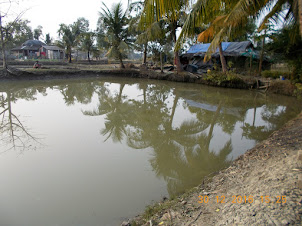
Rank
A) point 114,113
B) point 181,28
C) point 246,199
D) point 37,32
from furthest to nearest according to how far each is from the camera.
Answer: point 37,32
point 114,113
point 181,28
point 246,199

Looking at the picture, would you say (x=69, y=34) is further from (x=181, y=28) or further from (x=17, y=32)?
(x=181, y=28)

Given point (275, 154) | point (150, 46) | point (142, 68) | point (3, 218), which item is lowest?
point (3, 218)

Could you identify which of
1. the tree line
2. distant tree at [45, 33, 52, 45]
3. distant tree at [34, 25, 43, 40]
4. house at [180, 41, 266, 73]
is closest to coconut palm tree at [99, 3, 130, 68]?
the tree line

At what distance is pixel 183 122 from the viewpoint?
6.06 m

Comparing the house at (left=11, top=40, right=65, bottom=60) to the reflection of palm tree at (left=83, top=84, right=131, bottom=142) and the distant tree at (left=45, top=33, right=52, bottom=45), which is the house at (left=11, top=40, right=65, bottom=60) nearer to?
the distant tree at (left=45, top=33, right=52, bottom=45)

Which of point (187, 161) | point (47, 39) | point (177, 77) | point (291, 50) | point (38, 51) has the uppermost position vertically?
point (47, 39)

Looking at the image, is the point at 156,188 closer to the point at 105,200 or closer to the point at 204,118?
the point at 105,200

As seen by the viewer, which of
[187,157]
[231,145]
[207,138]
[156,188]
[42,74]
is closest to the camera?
[156,188]

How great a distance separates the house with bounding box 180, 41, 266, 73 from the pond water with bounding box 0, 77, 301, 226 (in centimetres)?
560

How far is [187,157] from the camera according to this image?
3805mm

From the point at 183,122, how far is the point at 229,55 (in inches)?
385

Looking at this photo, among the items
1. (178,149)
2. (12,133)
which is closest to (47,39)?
(12,133)

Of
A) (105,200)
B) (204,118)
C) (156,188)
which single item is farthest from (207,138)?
(105,200)

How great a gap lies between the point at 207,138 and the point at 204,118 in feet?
5.77
